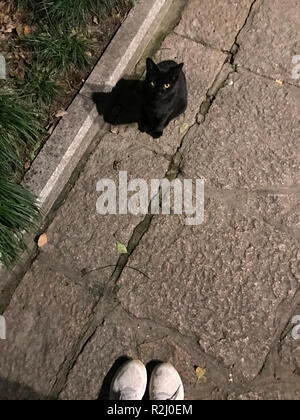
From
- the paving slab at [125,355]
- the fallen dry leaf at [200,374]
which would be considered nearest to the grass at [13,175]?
the paving slab at [125,355]

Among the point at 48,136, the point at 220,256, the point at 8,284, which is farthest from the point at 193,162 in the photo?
the point at 8,284

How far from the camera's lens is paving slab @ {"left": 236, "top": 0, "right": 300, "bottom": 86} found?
10.5 ft

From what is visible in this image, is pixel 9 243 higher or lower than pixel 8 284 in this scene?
higher

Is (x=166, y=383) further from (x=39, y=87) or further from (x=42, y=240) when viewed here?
(x=39, y=87)

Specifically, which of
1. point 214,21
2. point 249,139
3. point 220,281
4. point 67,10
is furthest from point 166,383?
point 214,21

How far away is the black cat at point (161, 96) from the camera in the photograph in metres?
2.38

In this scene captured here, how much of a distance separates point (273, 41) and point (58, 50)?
1866mm

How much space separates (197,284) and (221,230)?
1.46 ft

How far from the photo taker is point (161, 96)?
251 cm

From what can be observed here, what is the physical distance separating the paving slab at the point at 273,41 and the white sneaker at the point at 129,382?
2.58 m

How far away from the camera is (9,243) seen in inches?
99.1

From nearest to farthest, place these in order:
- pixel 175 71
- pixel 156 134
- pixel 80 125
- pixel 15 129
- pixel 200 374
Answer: pixel 175 71 → pixel 200 374 → pixel 15 129 → pixel 80 125 → pixel 156 134

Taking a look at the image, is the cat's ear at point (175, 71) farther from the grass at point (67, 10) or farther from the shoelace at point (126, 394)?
the shoelace at point (126, 394)

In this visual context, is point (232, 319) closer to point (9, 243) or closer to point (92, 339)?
point (92, 339)
